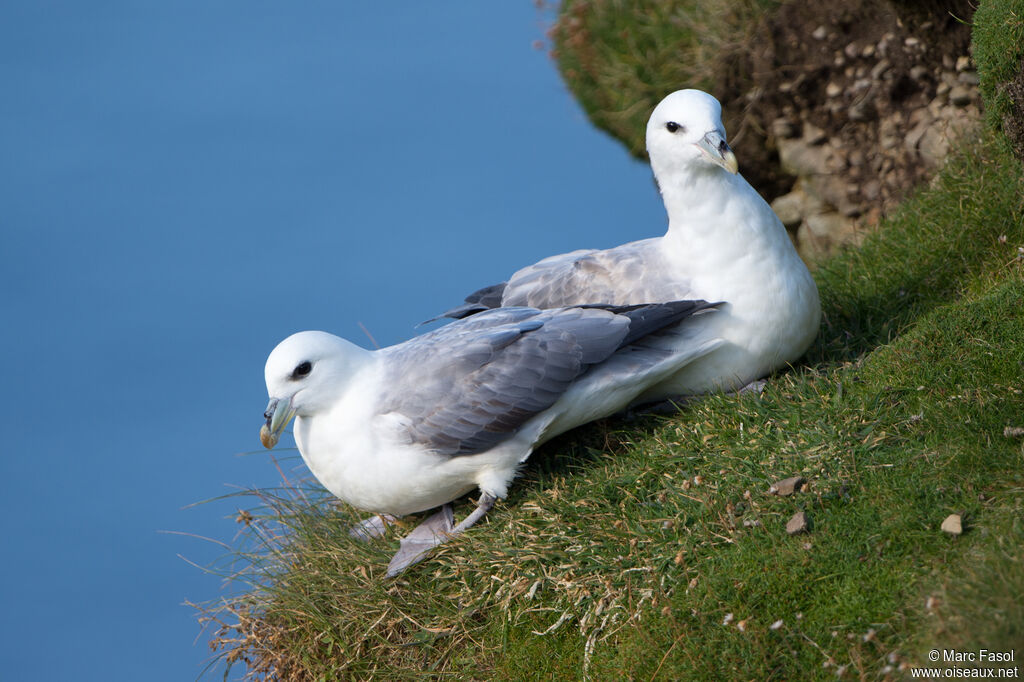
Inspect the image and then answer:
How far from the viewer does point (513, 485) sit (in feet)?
15.1

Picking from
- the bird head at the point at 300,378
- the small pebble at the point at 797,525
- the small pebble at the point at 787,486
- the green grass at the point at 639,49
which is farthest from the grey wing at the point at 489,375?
the green grass at the point at 639,49

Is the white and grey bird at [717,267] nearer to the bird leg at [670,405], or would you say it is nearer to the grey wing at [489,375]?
the bird leg at [670,405]

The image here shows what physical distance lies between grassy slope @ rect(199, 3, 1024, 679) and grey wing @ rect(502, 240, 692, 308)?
0.56 m

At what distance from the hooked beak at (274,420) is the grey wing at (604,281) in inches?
52.3

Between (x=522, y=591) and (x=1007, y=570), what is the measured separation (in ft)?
5.55

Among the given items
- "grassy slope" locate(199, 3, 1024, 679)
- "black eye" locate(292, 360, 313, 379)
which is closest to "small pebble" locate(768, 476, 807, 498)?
"grassy slope" locate(199, 3, 1024, 679)

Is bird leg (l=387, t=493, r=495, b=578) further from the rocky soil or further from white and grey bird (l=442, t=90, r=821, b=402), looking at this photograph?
the rocky soil

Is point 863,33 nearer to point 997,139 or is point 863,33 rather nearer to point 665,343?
point 997,139

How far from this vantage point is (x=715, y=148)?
4445mm

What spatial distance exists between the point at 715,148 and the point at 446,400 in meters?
1.50

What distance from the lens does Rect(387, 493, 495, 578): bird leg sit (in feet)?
14.2

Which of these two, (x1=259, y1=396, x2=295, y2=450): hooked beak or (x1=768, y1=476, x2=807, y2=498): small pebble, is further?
(x1=259, y1=396, x2=295, y2=450): hooked beak

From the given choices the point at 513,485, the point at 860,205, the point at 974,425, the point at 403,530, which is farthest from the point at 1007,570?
the point at 860,205

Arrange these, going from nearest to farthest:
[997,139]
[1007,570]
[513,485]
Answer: [1007,570] → [513,485] → [997,139]
